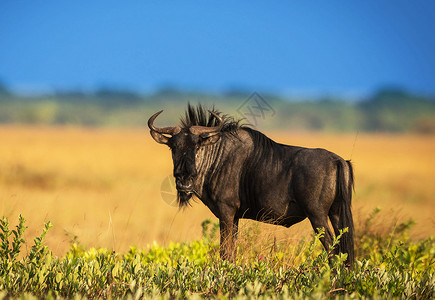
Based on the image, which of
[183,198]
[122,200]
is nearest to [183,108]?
[122,200]

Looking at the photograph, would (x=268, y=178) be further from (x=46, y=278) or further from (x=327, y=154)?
(x=46, y=278)

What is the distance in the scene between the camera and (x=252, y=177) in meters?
6.66

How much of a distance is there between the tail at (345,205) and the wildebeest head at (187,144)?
60.8 inches

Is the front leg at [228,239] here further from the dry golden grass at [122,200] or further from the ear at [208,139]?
the ear at [208,139]

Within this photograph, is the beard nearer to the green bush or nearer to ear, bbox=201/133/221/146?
ear, bbox=201/133/221/146

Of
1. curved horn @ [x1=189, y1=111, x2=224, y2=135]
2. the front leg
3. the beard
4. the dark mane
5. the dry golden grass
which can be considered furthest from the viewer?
the dry golden grass

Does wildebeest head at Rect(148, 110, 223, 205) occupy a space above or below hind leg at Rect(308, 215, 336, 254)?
above

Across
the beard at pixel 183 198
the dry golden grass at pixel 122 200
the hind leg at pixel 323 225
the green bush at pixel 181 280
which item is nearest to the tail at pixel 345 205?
the hind leg at pixel 323 225

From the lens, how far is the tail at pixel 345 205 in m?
6.26

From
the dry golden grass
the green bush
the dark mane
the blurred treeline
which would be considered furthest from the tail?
the blurred treeline

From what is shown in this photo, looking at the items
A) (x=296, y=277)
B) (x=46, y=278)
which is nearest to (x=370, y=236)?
(x=296, y=277)

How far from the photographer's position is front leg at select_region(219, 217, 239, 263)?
6.38 metres

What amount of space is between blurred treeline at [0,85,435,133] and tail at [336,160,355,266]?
414ft

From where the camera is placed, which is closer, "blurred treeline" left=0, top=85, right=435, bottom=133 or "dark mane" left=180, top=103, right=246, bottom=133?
"dark mane" left=180, top=103, right=246, bottom=133
